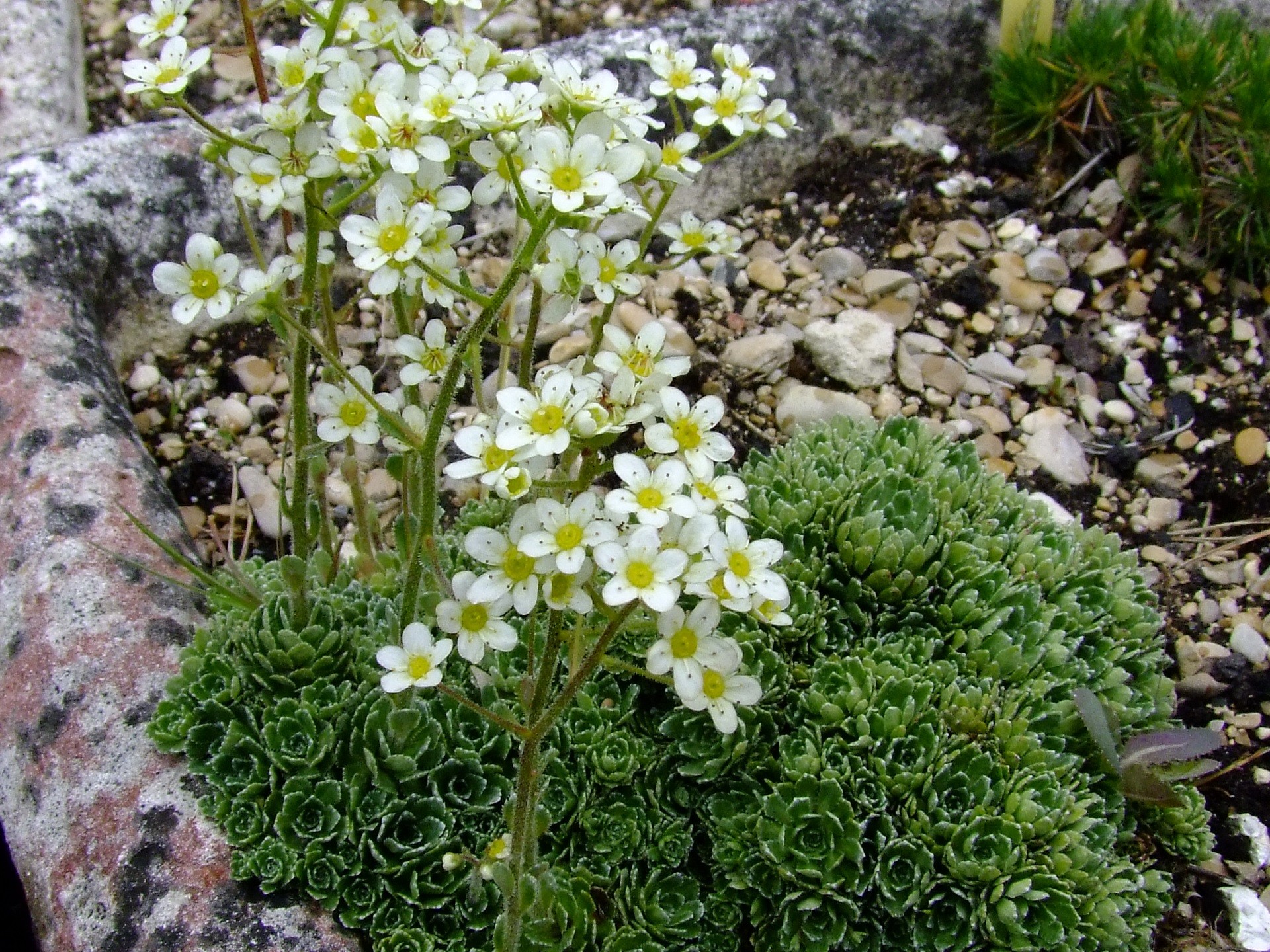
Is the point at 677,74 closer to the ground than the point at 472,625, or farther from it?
farther from it

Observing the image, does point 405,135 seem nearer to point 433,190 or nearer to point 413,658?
point 433,190

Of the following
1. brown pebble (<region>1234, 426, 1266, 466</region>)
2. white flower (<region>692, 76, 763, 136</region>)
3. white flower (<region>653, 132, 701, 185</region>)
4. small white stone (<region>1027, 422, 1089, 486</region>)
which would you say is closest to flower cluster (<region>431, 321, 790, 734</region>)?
white flower (<region>653, 132, 701, 185</region>)

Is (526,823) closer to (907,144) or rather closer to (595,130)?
(595,130)

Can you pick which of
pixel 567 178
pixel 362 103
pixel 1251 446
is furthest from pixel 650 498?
pixel 1251 446

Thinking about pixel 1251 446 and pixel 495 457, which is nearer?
pixel 495 457

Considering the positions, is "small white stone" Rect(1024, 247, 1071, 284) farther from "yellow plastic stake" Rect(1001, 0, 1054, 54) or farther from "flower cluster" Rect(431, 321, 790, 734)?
"flower cluster" Rect(431, 321, 790, 734)

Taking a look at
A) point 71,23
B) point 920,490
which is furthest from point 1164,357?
point 71,23
